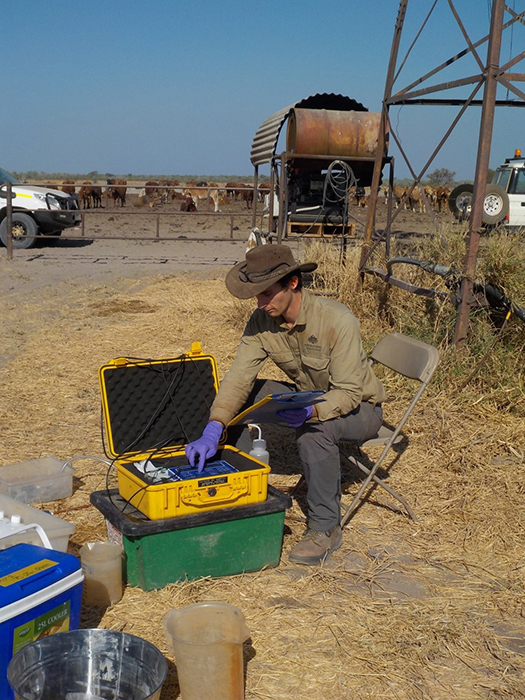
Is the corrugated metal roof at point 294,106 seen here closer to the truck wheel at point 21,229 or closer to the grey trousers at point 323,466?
the truck wheel at point 21,229

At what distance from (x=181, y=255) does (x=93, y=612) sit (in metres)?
15.3

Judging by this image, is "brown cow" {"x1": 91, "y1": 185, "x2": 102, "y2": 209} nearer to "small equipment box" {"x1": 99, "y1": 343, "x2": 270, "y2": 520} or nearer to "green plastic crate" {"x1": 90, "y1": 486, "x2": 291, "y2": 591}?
"small equipment box" {"x1": 99, "y1": 343, "x2": 270, "y2": 520}

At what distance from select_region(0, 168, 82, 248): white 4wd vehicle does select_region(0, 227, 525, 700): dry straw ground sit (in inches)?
396

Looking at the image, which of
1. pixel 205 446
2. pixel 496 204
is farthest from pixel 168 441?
pixel 496 204

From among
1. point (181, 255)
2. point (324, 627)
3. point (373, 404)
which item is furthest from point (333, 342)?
point (181, 255)

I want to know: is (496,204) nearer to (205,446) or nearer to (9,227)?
(9,227)

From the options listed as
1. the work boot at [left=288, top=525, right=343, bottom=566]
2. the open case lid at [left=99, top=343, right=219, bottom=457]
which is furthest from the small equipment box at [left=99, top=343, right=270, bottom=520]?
the work boot at [left=288, top=525, right=343, bottom=566]

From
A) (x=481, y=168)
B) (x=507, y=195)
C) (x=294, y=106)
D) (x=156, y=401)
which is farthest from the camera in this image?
(x=507, y=195)

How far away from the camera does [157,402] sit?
4234mm

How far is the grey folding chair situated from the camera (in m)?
4.12

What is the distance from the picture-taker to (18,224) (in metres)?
17.6

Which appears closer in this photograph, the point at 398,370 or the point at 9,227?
the point at 398,370

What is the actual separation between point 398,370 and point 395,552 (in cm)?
104

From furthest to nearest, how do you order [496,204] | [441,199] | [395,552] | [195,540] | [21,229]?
[441,199] < [496,204] < [21,229] < [395,552] < [195,540]
